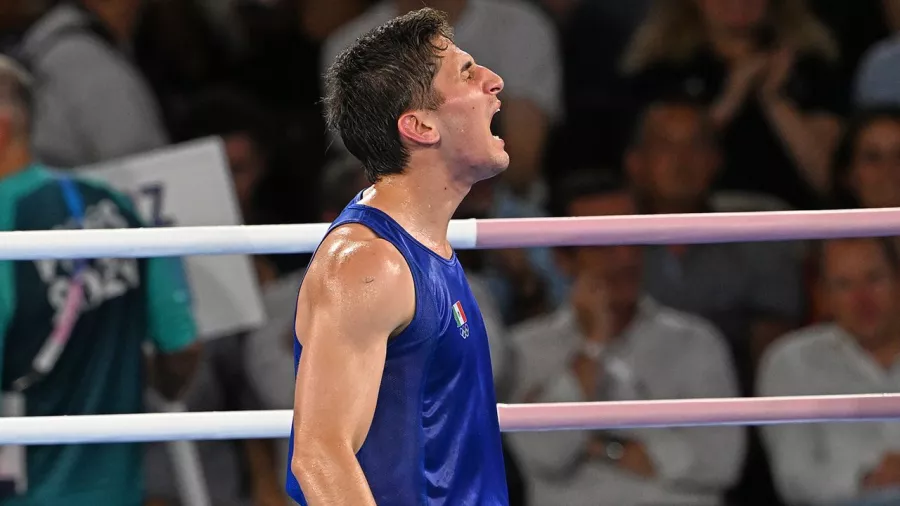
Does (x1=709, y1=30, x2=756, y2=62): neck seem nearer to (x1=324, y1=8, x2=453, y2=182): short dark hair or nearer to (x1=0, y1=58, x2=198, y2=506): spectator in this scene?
(x1=0, y1=58, x2=198, y2=506): spectator

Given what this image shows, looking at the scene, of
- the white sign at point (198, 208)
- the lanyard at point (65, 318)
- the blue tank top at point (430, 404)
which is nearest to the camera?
the blue tank top at point (430, 404)

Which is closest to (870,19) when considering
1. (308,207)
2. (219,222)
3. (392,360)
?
(308,207)

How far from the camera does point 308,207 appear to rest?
434 cm

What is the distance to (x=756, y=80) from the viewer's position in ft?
13.7

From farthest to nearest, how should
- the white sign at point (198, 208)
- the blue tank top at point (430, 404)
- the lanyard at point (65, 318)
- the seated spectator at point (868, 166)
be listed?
the seated spectator at point (868, 166), the white sign at point (198, 208), the lanyard at point (65, 318), the blue tank top at point (430, 404)

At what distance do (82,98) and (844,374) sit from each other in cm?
247

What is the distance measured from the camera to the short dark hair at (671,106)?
Answer: 163 inches

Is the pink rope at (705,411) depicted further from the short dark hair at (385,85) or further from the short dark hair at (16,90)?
the short dark hair at (16,90)

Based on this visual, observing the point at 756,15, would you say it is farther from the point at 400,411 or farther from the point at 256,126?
the point at 400,411

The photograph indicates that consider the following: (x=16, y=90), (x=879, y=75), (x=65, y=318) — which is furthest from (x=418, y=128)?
(x=879, y=75)

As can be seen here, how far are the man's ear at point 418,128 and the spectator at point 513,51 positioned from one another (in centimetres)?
253

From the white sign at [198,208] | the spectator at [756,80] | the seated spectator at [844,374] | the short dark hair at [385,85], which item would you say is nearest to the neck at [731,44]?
the spectator at [756,80]

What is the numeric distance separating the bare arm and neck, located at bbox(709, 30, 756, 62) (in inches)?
109

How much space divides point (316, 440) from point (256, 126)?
280cm
